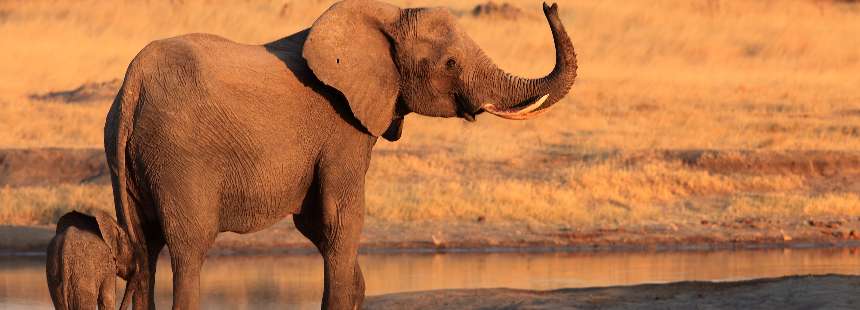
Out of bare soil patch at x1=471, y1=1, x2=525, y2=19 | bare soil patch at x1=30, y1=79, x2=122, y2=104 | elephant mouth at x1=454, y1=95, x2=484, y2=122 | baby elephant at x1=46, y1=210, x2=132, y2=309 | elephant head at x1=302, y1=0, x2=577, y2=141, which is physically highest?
bare soil patch at x1=471, y1=1, x2=525, y2=19

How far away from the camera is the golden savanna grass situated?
22500 millimetres

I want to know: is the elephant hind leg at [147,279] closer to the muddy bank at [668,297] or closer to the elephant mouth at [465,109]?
the elephant mouth at [465,109]

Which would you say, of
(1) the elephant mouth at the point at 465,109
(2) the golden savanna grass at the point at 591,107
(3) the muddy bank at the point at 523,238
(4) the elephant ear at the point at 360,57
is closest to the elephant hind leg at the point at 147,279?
(4) the elephant ear at the point at 360,57

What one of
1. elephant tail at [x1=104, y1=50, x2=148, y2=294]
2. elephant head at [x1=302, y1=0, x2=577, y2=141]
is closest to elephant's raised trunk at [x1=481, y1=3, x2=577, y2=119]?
elephant head at [x1=302, y1=0, x2=577, y2=141]

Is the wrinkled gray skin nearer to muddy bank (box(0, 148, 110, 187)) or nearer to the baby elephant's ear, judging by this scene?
the baby elephant's ear

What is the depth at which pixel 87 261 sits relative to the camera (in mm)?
10086

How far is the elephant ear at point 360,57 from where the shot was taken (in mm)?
10266

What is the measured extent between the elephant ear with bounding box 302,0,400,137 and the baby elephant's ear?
1379 mm

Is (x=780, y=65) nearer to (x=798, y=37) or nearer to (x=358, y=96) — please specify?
(x=798, y=37)

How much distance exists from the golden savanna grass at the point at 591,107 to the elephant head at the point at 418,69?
35.3 ft

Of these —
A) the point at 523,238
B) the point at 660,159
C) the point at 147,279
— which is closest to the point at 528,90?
the point at 147,279

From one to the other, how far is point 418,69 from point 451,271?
730 centimetres

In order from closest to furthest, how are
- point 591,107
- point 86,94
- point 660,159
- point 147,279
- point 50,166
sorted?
point 147,279 → point 50,166 → point 660,159 → point 591,107 → point 86,94

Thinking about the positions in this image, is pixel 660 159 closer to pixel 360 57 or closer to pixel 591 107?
pixel 591 107
